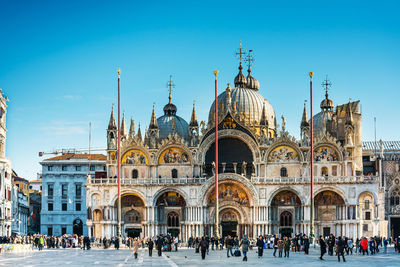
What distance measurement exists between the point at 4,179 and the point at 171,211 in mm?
19261

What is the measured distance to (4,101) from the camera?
85.4m

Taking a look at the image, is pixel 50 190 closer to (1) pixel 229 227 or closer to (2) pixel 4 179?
(2) pixel 4 179

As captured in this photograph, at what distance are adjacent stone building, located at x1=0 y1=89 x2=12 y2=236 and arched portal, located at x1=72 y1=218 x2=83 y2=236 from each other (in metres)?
20.2

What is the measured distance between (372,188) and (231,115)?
1748 centimetres

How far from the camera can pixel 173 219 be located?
85000 mm

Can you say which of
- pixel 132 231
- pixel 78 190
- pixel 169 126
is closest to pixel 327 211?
pixel 132 231

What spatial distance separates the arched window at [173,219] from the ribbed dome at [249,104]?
1476cm

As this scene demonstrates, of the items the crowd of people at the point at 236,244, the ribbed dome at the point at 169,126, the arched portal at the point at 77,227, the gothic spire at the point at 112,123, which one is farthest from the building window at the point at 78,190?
the crowd of people at the point at 236,244

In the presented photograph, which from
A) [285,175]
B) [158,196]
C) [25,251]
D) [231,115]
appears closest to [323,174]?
[285,175]

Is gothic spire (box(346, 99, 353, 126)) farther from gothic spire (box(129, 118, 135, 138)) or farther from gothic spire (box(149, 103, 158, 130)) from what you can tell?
gothic spire (box(129, 118, 135, 138))

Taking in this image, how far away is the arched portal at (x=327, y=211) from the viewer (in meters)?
81.9

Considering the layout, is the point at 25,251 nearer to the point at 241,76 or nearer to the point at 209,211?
the point at 209,211

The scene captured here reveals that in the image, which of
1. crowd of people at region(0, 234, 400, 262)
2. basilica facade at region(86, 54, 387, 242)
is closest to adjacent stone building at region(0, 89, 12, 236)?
crowd of people at region(0, 234, 400, 262)

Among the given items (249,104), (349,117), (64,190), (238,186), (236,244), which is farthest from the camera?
(64,190)
